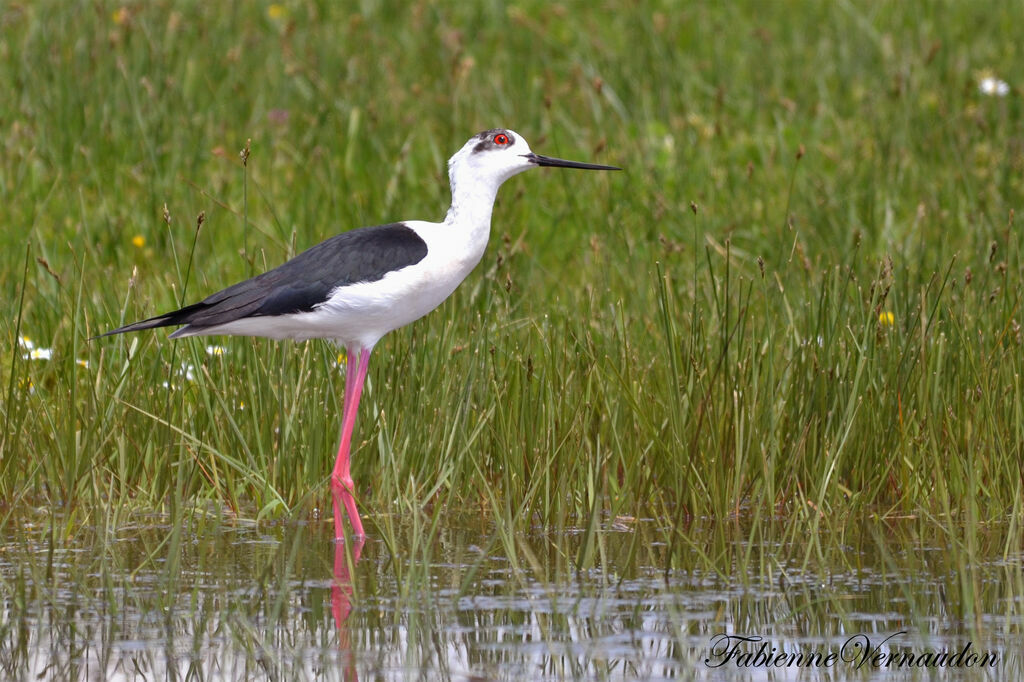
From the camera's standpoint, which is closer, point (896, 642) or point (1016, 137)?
point (896, 642)

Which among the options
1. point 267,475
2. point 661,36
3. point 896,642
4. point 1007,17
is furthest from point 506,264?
point 1007,17

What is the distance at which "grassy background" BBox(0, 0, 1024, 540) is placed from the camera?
5.29 m

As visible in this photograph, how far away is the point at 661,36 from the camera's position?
1098cm

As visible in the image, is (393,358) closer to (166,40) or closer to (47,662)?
(47,662)

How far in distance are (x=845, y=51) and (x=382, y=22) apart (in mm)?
3341

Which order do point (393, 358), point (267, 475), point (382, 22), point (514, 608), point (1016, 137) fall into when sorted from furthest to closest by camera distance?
point (382, 22), point (1016, 137), point (393, 358), point (267, 475), point (514, 608)

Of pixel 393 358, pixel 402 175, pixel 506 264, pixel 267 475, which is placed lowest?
pixel 267 475

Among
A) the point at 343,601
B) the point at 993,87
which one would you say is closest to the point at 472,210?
the point at 343,601

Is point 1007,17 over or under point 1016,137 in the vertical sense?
over

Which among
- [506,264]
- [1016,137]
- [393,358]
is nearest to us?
[393,358]

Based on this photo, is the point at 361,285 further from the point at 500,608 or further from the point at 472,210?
the point at 500,608
